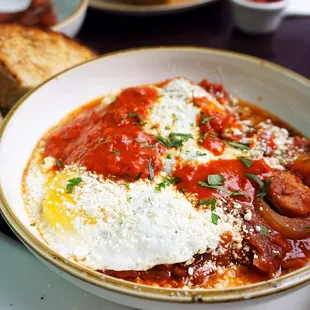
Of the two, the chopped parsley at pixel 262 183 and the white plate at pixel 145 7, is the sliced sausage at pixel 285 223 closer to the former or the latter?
the chopped parsley at pixel 262 183

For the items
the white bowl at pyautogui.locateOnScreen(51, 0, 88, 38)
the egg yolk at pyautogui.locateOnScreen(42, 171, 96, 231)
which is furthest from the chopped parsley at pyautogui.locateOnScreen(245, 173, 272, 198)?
the white bowl at pyautogui.locateOnScreen(51, 0, 88, 38)

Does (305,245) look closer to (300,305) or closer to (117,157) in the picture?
(300,305)

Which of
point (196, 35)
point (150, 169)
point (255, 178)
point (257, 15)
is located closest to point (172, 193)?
point (150, 169)

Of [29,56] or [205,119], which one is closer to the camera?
[205,119]

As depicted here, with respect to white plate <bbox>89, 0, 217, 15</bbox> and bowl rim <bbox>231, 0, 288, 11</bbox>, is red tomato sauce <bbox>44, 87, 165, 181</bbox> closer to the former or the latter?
white plate <bbox>89, 0, 217, 15</bbox>

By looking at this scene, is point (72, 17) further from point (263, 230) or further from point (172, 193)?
point (263, 230)

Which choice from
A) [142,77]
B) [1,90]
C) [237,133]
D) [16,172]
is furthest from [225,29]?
[16,172]
